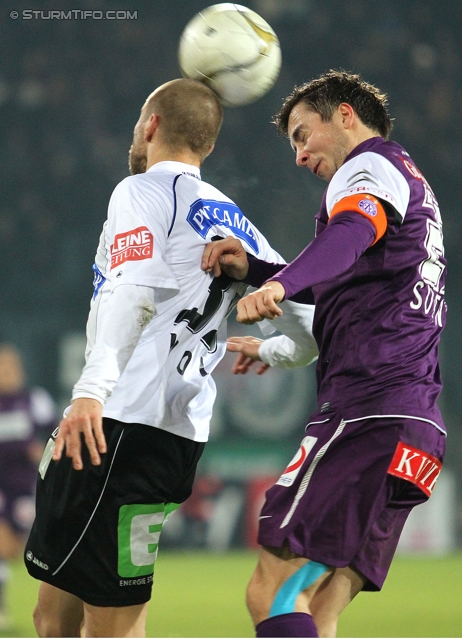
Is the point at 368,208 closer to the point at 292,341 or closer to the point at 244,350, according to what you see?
the point at 292,341

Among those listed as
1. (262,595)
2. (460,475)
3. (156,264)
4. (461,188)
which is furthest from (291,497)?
(461,188)

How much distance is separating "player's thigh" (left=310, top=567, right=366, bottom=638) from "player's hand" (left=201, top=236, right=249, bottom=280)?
0.92 metres

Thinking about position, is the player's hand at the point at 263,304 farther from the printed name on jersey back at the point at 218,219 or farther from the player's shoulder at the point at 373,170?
the printed name on jersey back at the point at 218,219

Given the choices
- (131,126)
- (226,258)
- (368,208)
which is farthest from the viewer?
(131,126)

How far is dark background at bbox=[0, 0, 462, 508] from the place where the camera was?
9.19m

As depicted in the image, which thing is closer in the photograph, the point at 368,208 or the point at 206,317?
the point at 368,208

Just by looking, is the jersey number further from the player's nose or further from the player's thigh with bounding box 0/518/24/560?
the player's thigh with bounding box 0/518/24/560

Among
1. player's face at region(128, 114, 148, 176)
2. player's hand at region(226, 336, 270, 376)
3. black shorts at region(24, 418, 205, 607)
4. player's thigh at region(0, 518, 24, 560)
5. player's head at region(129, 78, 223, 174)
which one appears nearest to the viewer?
black shorts at region(24, 418, 205, 607)

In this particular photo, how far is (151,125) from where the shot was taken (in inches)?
116

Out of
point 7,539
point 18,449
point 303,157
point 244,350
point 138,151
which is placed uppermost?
point 303,157

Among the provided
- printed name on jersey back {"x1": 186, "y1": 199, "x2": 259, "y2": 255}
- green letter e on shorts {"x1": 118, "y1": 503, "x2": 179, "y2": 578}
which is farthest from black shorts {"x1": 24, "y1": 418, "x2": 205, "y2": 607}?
printed name on jersey back {"x1": 186, "y1": 199, "x2": 259, "y2": 255}

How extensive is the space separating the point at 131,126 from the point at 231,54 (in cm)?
710

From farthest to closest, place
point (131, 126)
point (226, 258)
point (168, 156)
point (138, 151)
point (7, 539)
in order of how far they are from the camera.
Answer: point (131, 126) < point (7, 539) < point (138, 151) < point (168, 156) < point (226, 258)

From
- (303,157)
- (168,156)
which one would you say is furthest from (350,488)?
(168,156)
